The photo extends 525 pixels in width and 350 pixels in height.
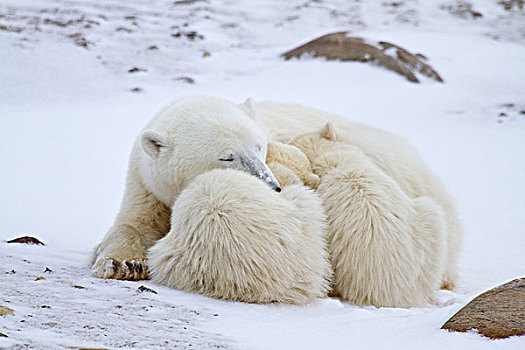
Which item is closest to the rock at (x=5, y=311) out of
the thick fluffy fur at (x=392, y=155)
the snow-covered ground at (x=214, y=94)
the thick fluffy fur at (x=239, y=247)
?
the snow-covered ground at (x=214, y=94)

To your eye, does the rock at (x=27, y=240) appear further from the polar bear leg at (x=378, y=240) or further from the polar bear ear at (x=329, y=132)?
the polar bear ear at (x=329, y=132)

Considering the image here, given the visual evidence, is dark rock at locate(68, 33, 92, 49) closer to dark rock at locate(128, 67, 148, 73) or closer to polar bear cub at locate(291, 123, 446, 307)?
dark rock at locate(128, 67, 148, 73)

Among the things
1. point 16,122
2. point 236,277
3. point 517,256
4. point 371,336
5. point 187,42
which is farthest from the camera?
point 187,42

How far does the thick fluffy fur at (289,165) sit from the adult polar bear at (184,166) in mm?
120

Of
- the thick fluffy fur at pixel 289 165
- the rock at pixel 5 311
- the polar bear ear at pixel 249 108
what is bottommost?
the rock at pixel 5 311

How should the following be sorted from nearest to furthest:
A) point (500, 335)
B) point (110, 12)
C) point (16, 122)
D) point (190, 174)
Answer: point (500, 335), point (190, 174), point (16, 122), point (110, 12)

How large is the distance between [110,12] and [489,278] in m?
9.81

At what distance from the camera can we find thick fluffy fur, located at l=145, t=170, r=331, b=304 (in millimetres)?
2555

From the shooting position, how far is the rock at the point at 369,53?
909cm

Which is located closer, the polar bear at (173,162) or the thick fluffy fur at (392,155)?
the polar bear at (173,162)

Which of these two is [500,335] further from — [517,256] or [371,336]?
[517,256]

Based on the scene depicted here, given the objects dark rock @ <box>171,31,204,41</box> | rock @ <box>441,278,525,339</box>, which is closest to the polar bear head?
rock @ <box>441,278,525,339</box>

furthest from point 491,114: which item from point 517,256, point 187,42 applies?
point 187,42

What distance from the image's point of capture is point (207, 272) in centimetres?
257
